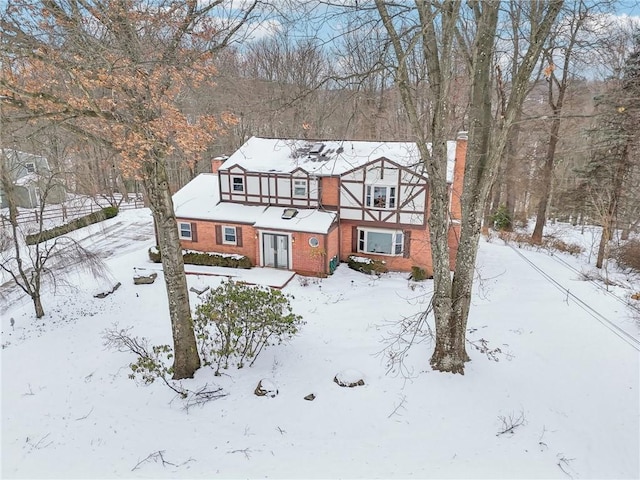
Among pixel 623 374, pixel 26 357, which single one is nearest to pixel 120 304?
pixel 26 357

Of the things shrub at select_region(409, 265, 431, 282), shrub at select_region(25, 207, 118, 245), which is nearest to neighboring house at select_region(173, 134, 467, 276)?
shrub at select_region(409, 265, 431, 282)

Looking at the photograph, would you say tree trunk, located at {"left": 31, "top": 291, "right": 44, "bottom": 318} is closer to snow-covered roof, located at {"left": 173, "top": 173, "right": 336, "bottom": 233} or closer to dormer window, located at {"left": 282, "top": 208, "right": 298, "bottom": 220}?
snow-covered roof, located at {"left": 173, "top": 173, "right": 336, "bottom": 233}

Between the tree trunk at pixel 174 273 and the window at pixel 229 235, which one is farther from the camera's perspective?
the window at pixel 229 235

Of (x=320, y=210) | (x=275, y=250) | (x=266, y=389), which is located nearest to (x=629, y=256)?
(x=320, y=210)

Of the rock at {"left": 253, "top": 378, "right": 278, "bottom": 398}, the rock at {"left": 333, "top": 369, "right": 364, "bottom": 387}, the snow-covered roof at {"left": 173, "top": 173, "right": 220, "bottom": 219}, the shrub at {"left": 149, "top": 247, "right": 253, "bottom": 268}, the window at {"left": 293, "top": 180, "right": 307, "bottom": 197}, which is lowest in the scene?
the shrub at {"left": 149, "top": 247, "right": 253, "bottom": 268}

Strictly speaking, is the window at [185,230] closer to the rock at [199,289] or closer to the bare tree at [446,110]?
the rock at [199,289]

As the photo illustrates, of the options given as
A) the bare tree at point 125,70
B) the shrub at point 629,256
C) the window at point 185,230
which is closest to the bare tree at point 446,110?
the bare tree at point 125,70

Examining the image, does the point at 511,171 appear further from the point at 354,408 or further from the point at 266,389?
the point at 266,389
